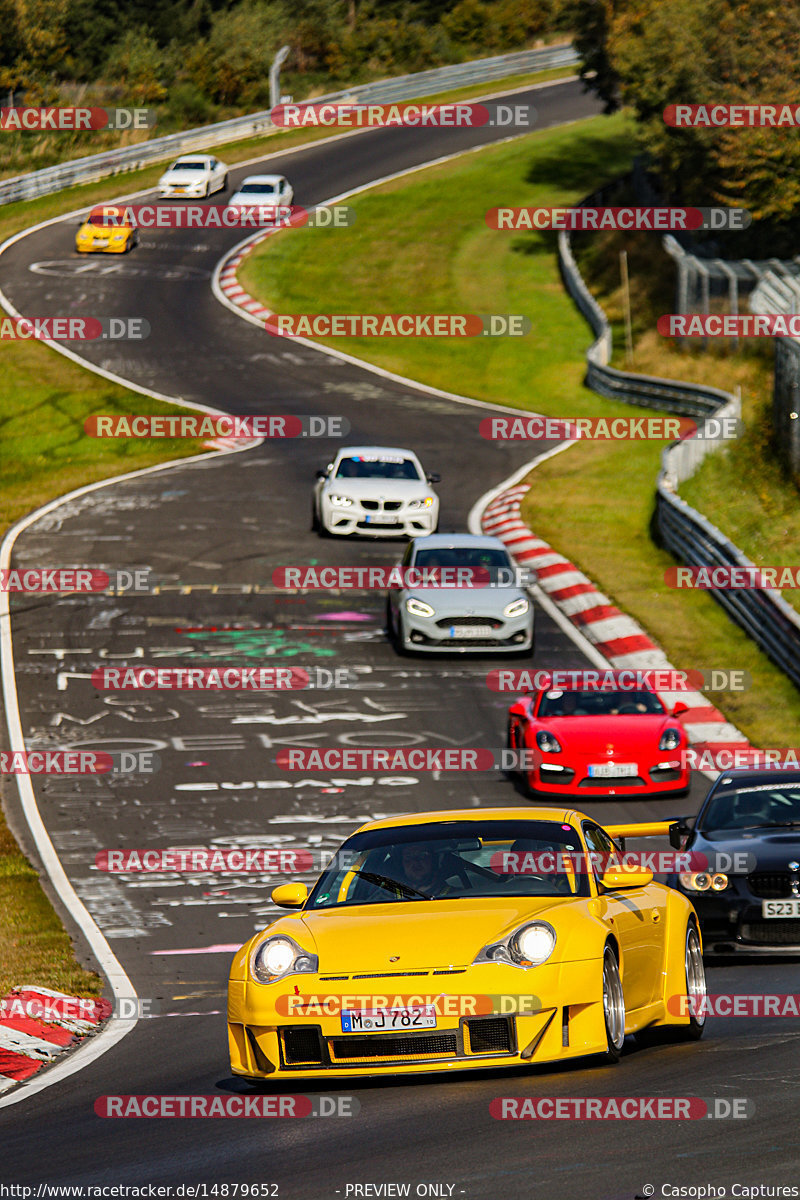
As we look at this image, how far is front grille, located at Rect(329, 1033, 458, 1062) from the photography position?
8.02m

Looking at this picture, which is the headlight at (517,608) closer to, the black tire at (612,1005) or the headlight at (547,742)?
the headlight at (547,742)

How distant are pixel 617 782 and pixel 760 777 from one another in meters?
4.29

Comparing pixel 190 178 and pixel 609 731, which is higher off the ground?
pixel 609 731

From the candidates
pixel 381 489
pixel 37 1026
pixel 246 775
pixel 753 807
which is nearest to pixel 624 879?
pixel 37 1026

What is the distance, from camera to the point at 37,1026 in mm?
10930

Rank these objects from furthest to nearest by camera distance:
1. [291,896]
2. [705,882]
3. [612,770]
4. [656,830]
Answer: [612,770] → [656,830] → [705,882] → [291,896]

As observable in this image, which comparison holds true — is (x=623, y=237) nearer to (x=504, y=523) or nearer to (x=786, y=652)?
(x=504, y=523)

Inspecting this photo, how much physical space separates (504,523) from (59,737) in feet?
40.1

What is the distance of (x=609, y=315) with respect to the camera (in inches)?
1940

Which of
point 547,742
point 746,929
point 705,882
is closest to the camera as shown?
point 746,929

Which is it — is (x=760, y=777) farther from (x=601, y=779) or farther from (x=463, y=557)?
(x=463, y=557)

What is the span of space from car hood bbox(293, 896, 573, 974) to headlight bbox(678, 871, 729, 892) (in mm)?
4109

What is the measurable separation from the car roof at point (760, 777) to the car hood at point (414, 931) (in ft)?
18.7

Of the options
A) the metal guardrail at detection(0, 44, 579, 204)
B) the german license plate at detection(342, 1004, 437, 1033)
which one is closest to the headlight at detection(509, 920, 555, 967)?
the german license plate at detection(342, 1004, 437, 1033)
